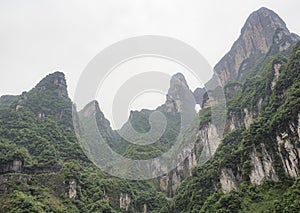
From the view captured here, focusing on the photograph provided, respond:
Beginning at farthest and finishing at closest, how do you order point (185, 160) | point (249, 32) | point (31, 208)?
1. point (249, 32)
2. point (185, 160)
3. point (31, 208)

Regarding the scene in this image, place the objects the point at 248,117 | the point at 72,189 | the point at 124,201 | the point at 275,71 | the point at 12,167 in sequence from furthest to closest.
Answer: the point at 248,117
the point at 275,71
the point at 124,201
the point at 72,189
the point at 12,167

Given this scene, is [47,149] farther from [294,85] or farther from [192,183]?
[294,85]

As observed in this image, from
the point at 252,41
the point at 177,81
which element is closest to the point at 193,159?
the point at 177,81

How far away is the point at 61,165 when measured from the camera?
42281 millimetres

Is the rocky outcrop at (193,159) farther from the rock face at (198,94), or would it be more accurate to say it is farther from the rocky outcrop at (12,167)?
the rock face at (198,94)

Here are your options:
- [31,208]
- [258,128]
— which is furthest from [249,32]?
[31,208]

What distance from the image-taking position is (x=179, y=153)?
210 feet

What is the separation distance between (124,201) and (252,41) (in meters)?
63.2

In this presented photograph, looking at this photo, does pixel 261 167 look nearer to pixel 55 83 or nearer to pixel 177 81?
pixel 55 83

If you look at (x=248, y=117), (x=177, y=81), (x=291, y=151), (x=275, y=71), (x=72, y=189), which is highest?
(x=177, y=81)

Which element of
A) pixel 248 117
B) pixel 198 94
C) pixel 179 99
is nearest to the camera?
pixel 248 117

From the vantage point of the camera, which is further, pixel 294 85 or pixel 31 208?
pixel 294 85

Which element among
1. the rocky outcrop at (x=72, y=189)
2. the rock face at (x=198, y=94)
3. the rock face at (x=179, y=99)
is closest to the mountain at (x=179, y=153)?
the rocky outcrop at (x=72, y=189)

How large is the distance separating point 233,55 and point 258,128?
66.2 m
